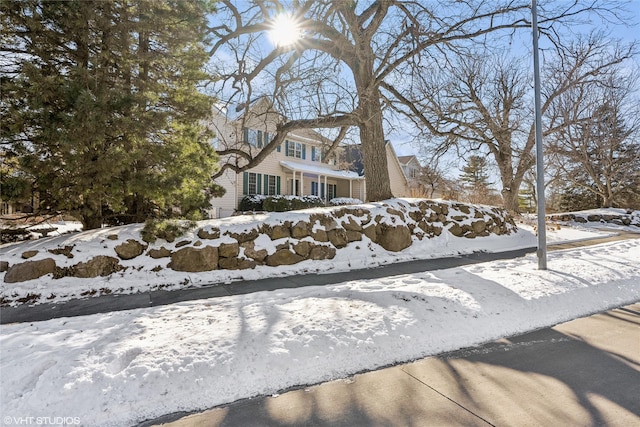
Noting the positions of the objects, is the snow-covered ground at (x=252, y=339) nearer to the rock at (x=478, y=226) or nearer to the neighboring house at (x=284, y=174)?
the rock at (x=478, y=226)

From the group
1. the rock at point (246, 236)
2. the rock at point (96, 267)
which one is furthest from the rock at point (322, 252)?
the rock at point (96, 267)

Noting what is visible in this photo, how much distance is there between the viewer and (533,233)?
10742 millimetres

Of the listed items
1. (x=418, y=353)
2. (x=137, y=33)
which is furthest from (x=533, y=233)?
(x=137, y=33)

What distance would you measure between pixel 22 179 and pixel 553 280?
8.30 m

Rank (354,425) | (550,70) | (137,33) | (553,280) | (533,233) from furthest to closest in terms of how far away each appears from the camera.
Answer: (550,70), (533,233), (137,33), (553,280), (354,425)

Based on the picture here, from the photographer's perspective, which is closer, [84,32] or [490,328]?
[490,328]

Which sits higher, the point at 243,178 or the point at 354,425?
the point at 243,178

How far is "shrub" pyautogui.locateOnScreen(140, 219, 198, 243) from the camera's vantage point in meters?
5.83

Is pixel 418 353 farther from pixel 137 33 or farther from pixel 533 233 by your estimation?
pixel 533 233

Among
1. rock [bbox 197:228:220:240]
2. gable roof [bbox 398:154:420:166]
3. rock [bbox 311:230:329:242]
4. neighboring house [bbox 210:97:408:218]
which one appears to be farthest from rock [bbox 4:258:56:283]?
gable roof [bbox 398:154:420:166]

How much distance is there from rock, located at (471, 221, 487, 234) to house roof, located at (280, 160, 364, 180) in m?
12.4

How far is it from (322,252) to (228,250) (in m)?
1.91

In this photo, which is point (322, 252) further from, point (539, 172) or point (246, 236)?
point (539, 172)

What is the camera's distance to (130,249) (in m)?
5.68
